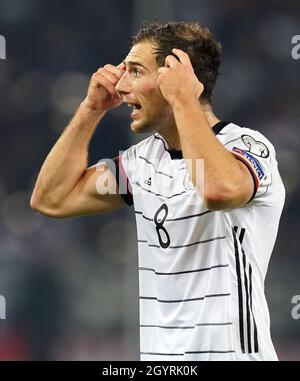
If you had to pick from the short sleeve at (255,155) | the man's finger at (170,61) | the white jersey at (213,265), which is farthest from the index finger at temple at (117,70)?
the short sleeve at (255,155)

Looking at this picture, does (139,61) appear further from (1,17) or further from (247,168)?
(1,17)

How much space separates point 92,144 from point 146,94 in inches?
112

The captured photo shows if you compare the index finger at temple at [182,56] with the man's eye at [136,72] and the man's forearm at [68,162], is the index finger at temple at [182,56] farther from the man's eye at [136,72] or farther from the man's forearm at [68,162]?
the man's forearm at [68,162]

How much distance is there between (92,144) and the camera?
6125 millimetres

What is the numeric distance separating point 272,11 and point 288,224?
1603 mm

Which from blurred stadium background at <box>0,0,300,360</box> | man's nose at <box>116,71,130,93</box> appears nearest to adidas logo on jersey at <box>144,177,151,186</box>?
man's nose at <box>116,71,130,93</box>

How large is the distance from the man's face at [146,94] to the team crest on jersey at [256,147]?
0.36 metres

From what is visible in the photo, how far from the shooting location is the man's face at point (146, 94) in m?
3.31

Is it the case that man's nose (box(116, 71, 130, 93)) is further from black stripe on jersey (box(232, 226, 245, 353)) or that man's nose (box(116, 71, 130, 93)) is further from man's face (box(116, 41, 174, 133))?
black stripe on jersey (box(232, 226, 245, 353))

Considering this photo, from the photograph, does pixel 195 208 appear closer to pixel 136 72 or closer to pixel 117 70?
pixel 136 72

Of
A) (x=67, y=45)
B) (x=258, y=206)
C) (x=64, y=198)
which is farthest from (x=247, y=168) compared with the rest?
(x=67, y=45)

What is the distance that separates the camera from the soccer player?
2.93m

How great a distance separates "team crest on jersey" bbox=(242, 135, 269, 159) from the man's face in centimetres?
36

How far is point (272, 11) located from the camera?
20.8ft
